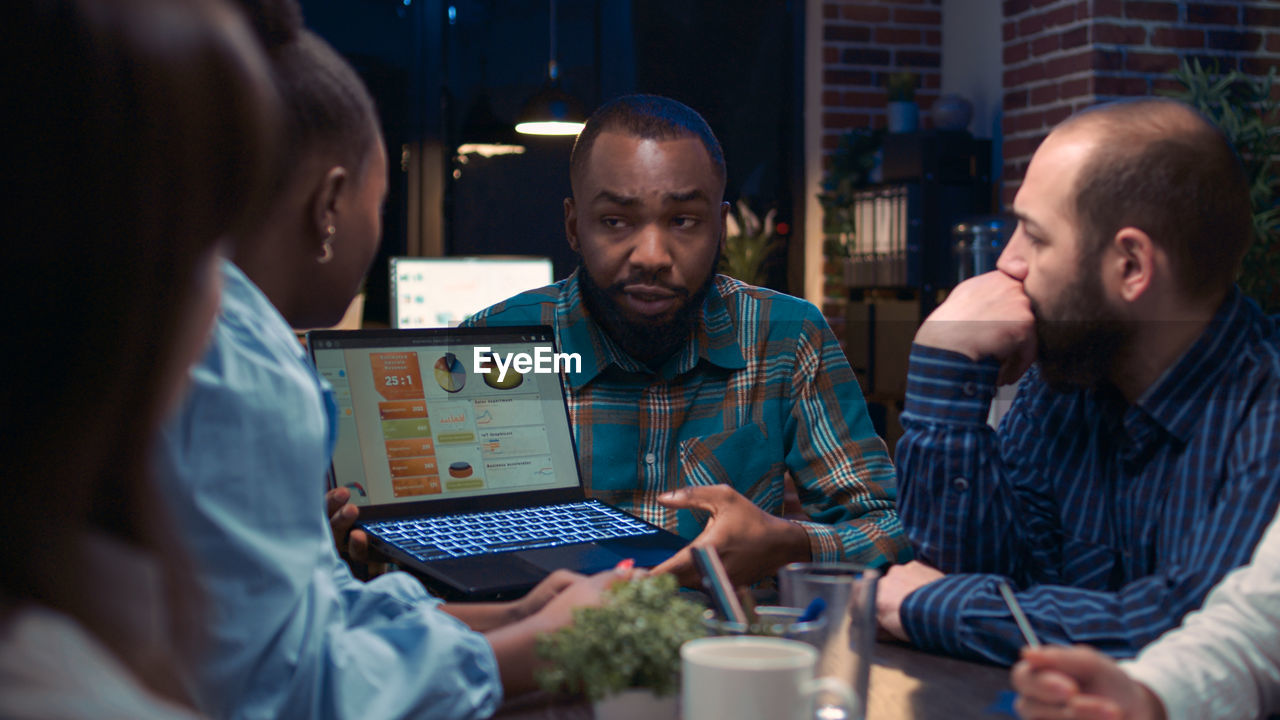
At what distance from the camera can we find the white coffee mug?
1.96 ft

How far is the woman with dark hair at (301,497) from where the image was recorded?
2.15 ft

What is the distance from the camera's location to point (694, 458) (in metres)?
1.53

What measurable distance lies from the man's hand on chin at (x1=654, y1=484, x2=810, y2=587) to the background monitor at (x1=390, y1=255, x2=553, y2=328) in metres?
2.53

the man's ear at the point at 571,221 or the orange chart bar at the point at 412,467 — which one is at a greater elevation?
the man's ear at the point at 571,221

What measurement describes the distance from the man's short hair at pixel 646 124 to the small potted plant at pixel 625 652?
1.00 metres

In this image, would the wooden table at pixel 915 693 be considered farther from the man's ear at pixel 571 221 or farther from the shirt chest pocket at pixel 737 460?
the man's ear at pixel 571 221

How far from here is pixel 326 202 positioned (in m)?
0.87

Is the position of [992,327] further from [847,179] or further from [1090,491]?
[847,179]

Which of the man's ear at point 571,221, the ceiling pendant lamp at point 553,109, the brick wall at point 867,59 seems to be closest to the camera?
the man's ear at point 571,221

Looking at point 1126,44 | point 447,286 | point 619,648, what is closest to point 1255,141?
point 1126,44

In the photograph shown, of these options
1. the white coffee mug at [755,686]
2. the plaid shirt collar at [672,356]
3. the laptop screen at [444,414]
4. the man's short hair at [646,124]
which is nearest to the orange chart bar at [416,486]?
the laptop screen at [444,414]

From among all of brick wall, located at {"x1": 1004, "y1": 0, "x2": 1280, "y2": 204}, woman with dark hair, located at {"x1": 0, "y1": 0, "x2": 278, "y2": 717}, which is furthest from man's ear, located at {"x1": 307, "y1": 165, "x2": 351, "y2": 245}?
brick wall, located at {"x1": 1004, "y1": 0, "x2": 1280, "y2": 204}

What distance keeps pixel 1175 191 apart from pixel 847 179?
3.61 metres

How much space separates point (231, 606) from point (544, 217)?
4274 millimetres
